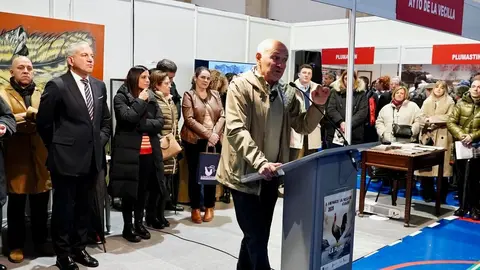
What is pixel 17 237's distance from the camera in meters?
3.47

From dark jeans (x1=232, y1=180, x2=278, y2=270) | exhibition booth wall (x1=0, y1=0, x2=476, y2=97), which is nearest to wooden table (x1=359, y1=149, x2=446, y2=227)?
exhibition booth wall (x1=0, y1=0, x2=476, y2=97)

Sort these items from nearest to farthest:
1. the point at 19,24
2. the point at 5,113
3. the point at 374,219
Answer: the point at 5,113
the point at 19,24
the point at 374,219

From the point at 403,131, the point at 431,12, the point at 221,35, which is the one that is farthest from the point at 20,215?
the point at 403,131

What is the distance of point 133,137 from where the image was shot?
3717mm

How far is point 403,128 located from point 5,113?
4.27 m

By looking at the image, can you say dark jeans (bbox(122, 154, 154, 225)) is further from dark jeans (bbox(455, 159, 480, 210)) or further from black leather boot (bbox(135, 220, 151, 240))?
dark jeans (bbox(455, 159, 480, 210))

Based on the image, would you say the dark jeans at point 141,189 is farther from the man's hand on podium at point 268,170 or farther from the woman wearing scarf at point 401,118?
the woman wearing scarf at point 401,118

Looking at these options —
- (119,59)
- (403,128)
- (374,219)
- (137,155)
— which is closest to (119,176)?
(137,155)

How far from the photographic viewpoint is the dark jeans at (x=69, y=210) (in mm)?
3160

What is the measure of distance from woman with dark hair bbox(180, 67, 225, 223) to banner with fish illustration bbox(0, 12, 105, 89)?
39.2 inches

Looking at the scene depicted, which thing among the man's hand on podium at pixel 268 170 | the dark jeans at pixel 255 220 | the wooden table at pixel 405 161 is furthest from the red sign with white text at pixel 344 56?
the man's hand on podium at pixel 268 170

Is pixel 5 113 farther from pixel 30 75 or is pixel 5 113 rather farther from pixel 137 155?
pixel 137 155

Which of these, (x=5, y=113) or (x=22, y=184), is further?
(x=22, y=184)

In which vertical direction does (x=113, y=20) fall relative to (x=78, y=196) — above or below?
above
